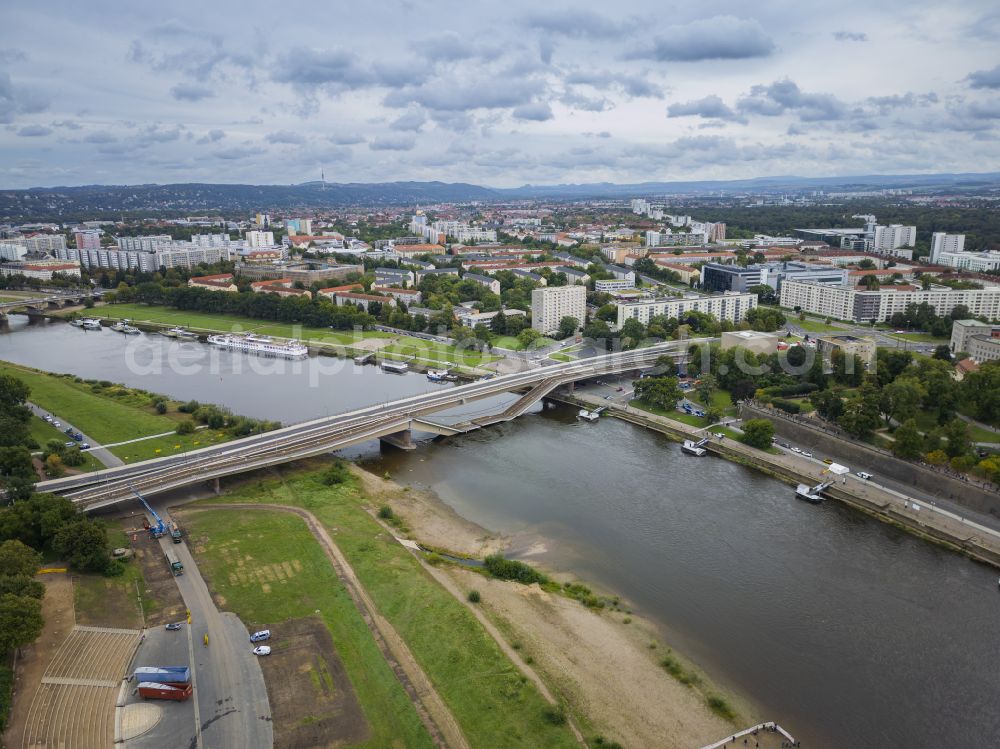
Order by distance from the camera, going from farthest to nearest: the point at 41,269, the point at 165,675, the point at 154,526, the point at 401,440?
1. the point at 41,269
2. the point at 401,440
3. the point at 154,526
4. the point at 165,675

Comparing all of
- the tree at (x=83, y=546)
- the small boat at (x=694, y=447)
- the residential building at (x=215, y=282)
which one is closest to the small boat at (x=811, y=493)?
the small boat at (x=694, y=447)

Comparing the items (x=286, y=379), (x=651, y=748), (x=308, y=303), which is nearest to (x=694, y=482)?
(x=651, y=748)

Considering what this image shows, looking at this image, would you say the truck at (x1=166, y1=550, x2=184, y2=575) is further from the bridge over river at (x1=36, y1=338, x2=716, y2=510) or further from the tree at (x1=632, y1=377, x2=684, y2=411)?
the tree at (x1=632, y1=377, x2=684, y2=411)

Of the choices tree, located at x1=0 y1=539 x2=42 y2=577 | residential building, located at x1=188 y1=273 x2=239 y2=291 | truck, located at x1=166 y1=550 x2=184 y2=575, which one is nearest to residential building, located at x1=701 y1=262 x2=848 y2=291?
residential building, located at x1=188 y1=273 x2=239 y2=291

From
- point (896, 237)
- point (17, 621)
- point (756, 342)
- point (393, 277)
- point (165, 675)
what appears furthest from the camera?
point (896, 237)

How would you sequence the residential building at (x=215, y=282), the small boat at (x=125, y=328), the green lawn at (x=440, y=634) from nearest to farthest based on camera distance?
the green lawn at (x=440, y=634)
the small boat at (x=125, y=328)
the residential building at (x=215, y=282)

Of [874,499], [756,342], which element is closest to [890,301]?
[756,342]

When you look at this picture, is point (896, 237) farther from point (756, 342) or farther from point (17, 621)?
point (17, 621)

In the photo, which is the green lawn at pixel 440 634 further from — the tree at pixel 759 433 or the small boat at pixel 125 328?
the small boat at pixel 125 328
